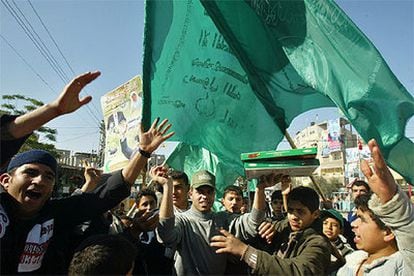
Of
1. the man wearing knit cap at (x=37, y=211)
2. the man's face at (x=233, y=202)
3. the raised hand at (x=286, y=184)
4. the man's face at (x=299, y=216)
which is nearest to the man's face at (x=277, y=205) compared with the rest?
the man's face at (x=233, y=202)

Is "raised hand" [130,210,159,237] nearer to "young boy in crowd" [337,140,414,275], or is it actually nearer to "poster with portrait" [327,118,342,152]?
"young boy in crowd" [337,140,414,275]

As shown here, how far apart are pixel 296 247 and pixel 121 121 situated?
131 inches

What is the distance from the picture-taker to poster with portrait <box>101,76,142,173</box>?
463 cm

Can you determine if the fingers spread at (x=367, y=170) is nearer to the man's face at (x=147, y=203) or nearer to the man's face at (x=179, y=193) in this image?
the man's face at (x=179, y=193)

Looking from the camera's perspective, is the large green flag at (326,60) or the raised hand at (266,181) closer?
the large green flag at (326,60)

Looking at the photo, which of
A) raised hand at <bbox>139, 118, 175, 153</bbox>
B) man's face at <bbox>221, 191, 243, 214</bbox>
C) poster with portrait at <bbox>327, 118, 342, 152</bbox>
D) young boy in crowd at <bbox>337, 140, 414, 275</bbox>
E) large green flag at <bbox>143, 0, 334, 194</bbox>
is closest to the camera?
young boy in crowd at <bbox>337, 140, 414, 275</bbox>

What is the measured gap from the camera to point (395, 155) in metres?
2.35

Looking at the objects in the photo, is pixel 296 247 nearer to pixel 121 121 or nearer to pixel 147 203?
pixel 147 203

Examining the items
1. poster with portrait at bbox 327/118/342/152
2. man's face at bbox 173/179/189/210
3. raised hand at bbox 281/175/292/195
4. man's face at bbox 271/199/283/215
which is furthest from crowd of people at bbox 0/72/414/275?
poster with portrait at bbox 327/118/342/152

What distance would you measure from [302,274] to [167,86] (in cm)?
203

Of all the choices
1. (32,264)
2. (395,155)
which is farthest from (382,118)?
(32,264)

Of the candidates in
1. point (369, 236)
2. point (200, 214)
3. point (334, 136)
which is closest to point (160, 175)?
point (200, 214)

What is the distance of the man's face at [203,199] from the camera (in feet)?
8.95

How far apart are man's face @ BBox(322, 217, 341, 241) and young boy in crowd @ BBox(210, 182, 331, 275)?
1.86 ft
